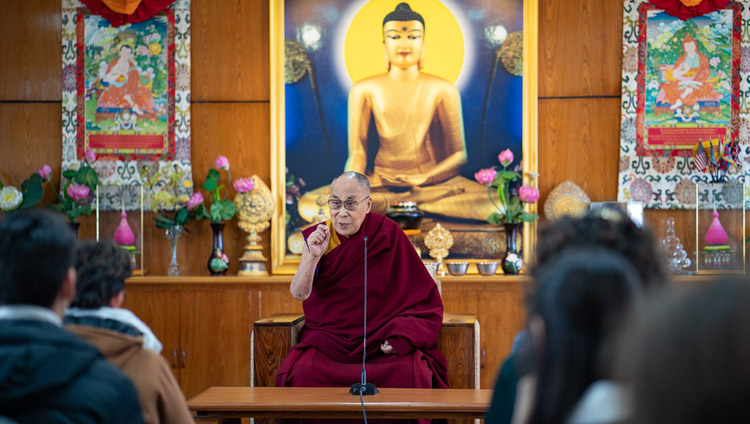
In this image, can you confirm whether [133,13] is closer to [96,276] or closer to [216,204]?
[216,204]

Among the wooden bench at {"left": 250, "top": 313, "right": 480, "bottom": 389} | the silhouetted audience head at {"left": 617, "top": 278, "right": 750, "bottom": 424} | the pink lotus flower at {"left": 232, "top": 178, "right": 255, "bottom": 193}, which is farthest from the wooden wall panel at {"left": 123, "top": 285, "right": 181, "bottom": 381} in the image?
the silhouetted audience head at {"left": 617, "top": 278, "right": 750, "bottom": 424}

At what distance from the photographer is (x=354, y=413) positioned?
2.72 metres

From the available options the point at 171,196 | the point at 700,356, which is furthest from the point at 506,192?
the point at 700,356

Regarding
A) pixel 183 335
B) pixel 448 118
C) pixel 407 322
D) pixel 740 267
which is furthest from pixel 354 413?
pixel 740 267

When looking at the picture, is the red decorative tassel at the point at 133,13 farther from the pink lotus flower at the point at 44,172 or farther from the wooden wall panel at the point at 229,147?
the pink lotus flower at the point at 44,172

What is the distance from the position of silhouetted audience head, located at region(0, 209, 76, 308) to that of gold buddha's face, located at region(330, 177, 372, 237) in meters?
2.36

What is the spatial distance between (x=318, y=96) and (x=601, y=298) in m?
4.39

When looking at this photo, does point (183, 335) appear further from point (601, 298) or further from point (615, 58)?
point (601, 298)

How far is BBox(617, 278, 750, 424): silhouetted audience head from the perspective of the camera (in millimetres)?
746

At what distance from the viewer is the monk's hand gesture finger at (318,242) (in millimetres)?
3691

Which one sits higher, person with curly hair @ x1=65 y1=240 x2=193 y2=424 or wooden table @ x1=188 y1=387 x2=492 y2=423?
person with curly hair @ x1=65 y1=240 x2=193 y2=424

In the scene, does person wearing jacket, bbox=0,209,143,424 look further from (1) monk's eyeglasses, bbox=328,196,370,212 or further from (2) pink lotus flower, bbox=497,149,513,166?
(2) pink lotus flower, bbox=497,149,513,166

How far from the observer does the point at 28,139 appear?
17.8ft

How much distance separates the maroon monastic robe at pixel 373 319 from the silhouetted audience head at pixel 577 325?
247 centimetres
